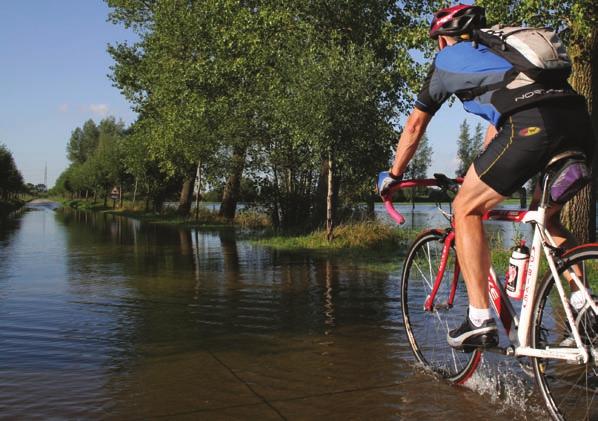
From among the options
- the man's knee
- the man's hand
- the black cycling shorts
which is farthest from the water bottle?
the man's hand

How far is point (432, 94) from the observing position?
3492 millimetres

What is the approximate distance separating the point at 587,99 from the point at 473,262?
9.46 meters

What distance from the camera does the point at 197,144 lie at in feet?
76.6

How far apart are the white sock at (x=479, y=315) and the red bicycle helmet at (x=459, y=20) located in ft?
5.01

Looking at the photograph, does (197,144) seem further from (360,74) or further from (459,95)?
(459,95)

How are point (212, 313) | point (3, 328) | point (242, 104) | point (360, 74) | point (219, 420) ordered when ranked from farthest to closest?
Answer: point (242, 104)
point (360, 74)
point (212, 313)
point (3, 328)
point (219, 420)

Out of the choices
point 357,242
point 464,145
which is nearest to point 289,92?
point 357,242

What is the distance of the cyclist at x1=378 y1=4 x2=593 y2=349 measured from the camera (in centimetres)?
301

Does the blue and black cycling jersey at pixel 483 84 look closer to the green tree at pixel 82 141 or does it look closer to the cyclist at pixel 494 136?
the cyclist at pixel 494 136

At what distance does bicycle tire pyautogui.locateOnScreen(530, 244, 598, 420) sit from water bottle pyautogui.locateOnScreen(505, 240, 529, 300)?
0.53 feet

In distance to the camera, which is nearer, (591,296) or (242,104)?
(591,296)

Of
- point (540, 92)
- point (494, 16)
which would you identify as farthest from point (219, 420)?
point (494, 16)

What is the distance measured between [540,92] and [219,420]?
238 centimetres

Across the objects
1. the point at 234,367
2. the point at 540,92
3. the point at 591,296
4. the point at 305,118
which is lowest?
the point at 234,367
